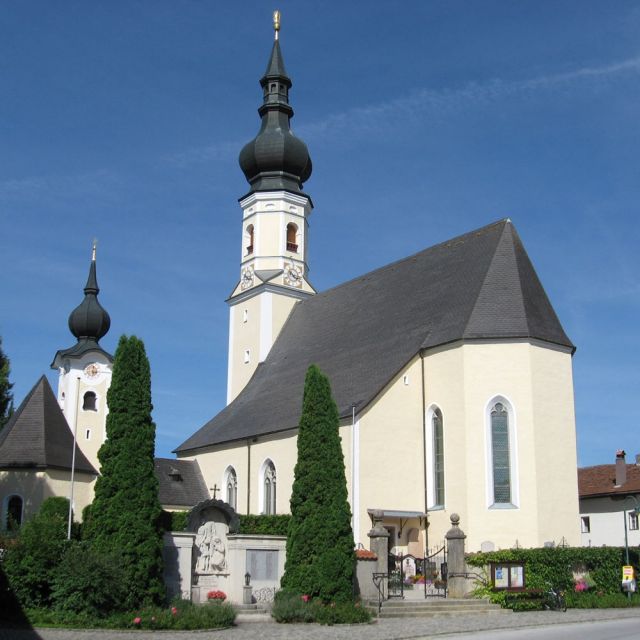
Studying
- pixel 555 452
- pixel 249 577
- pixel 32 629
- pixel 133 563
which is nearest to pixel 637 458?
pixel 555 452

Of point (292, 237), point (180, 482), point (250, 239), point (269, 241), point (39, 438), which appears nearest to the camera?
point (39, 438)

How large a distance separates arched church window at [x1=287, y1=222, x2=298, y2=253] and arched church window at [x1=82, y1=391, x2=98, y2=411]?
50.9 feet

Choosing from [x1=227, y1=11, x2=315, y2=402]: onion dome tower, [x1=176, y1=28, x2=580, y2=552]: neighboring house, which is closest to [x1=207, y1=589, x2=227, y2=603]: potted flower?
[x1=176, y1=28, x2=580, y2=552]: neighboring house

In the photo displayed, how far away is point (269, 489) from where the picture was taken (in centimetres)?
3238

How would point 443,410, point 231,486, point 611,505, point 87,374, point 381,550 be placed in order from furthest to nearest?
point 87,374
point 611,505
point 231,486
point 443,410
point 381,550

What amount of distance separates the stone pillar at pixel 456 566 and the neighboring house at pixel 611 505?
17569mm

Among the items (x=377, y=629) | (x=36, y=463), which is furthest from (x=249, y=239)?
(x=377, y=629)

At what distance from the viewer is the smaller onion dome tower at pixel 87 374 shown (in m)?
49.8

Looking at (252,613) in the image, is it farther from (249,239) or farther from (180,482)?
(249,239)

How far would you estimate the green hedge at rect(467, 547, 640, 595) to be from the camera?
23.2 meters

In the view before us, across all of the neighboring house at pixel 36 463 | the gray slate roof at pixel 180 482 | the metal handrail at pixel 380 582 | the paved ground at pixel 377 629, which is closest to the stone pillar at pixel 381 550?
the metal handrail at pixel 380 582

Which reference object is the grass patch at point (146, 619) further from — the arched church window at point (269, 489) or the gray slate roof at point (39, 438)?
the gray slate roof at point (39, 438)

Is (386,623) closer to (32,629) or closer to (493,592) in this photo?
(493,592)

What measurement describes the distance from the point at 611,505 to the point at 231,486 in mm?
17105
